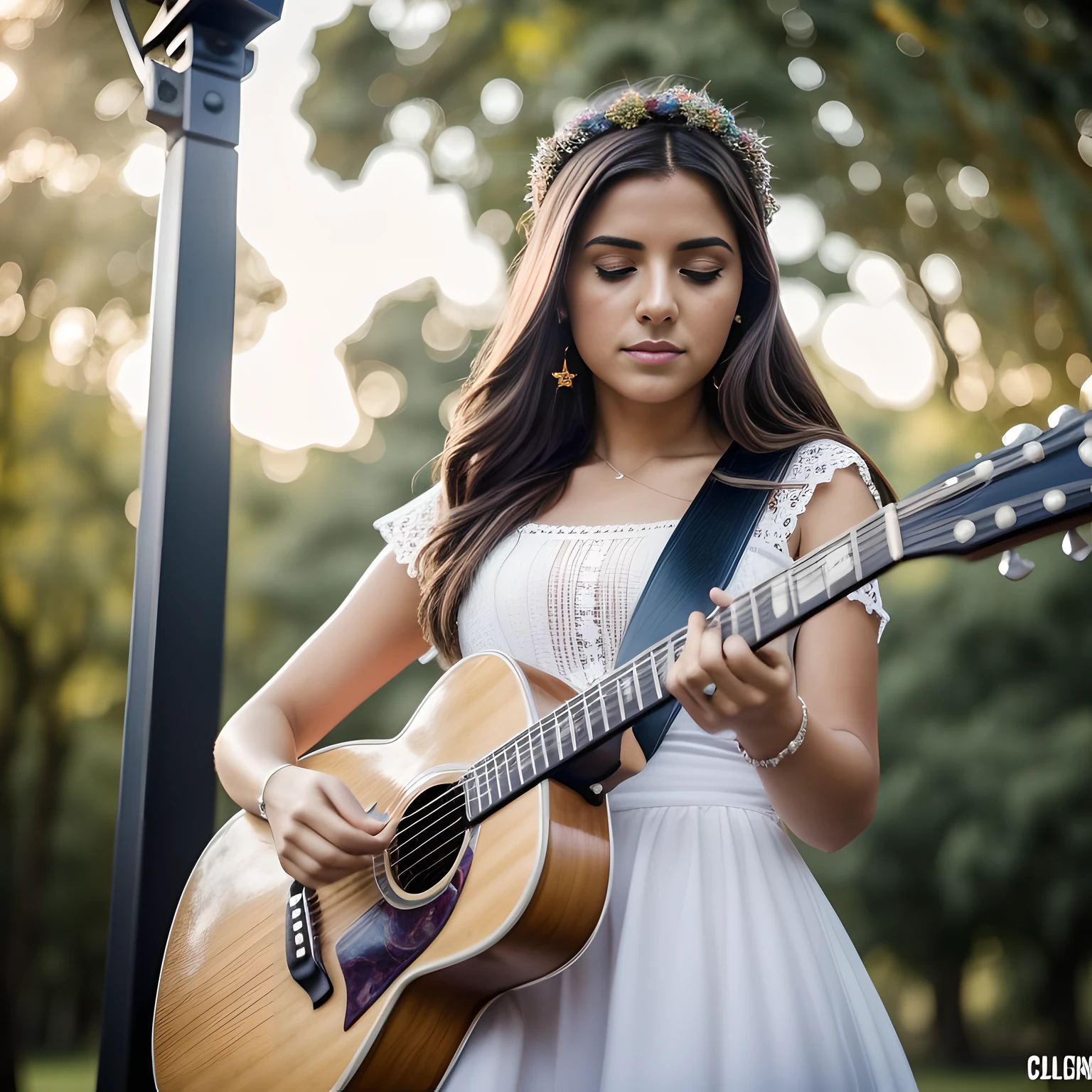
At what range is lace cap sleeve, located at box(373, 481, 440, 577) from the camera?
6.56 ft

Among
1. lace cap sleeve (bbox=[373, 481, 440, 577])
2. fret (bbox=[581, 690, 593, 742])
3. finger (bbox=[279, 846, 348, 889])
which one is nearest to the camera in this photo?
fret (bbox=[581, 690, 593, 742])

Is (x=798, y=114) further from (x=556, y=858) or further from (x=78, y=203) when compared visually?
(x=556, y=858)

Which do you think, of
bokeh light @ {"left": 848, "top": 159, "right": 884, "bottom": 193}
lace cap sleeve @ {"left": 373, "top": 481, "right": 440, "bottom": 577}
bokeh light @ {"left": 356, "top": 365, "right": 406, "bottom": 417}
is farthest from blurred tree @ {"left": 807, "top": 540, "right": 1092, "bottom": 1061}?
lace cap sleeve @ {"left": 373, "top": 481, "right": 440, "bottom": 577}

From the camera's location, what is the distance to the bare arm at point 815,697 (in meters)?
1.26

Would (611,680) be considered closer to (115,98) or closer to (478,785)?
(478,785)

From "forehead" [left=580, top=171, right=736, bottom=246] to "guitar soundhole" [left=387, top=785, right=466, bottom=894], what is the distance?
91 cm

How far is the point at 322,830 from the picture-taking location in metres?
1.59

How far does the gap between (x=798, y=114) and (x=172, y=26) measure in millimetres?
4662

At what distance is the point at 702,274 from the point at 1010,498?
0.76m

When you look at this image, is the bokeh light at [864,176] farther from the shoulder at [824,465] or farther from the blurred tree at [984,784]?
the shoulder at [824,465]

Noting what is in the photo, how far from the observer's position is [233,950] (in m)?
1.71

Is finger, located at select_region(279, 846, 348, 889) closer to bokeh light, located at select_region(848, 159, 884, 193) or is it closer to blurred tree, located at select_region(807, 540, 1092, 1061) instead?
blurred tree, located at select_region(807, 540, 1092, 1061)

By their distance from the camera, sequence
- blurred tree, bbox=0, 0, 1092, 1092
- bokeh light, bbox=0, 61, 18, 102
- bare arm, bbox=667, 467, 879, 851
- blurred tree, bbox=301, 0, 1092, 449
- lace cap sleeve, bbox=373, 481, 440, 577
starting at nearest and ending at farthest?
bare arm, bbox=667, 467, 879, 851 < lace cap sleeve, bbox=373, 481, 440, 577 < blurred tree, bbox=301, 0, 1092, 449 < blurred tree, bbox=0, 0, 1092, 1092 < bokeh light, bbox=0, 61, 18, 102

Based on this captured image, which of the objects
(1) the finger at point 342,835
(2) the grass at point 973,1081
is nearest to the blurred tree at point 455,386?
(2) the grass at point 973,1081
